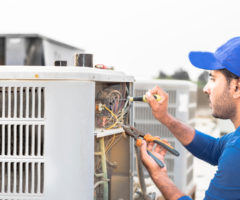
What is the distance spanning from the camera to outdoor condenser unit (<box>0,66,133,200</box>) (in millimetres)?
1595

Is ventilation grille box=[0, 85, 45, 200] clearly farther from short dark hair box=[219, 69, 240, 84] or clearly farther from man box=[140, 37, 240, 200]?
short dark hair box=[219, 69, 240, 84]

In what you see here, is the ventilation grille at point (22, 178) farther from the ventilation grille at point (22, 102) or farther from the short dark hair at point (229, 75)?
the short dark hair at point (229, 75)

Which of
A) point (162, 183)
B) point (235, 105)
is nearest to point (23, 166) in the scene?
point (162, 183)

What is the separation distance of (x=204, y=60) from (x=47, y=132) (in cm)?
85

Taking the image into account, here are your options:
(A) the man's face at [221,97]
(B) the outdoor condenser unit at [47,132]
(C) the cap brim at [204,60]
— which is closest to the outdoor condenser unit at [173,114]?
(C) the cap brim at [204,60]

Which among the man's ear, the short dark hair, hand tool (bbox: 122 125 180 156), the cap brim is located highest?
the cap brim

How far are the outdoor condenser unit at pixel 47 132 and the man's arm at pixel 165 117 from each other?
349mm

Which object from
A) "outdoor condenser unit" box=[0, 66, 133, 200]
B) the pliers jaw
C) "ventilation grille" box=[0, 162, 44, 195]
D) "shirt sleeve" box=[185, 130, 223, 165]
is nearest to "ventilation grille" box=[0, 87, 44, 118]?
"outdoor condenser unit" box=[0, 66, 133, 200]

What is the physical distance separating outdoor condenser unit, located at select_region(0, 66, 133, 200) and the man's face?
1.87 feet

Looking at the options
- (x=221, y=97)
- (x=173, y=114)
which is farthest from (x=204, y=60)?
(x=173, y=114)

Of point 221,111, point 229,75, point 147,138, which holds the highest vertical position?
point 229,75

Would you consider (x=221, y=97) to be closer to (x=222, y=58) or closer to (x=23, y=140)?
(x=222, y=58)

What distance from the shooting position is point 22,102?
1.63 metres

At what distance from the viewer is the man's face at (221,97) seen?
6.20 ft
